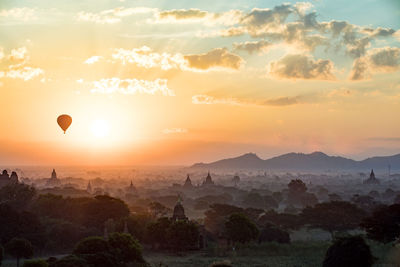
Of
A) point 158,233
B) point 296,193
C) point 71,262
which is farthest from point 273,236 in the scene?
point 296,193

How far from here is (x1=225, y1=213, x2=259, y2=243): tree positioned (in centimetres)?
5009

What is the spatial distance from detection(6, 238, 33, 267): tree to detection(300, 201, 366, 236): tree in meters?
36.5

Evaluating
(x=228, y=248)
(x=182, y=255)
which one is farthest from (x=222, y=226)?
(x=182, y=255)

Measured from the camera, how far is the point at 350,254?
35312 millimetres

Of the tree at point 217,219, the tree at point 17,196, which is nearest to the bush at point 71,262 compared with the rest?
the tree at point 217,219

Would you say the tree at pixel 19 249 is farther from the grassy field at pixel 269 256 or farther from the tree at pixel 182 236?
the tree at pixel 182 236

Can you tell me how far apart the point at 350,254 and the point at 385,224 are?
26.0ft

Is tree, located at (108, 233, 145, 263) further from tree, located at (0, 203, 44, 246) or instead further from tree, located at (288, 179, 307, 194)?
tree, located at (288, 179, 307, 194)

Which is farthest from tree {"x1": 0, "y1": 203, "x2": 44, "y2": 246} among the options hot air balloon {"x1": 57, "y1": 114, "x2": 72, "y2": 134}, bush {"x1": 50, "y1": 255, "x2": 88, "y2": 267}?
bush {"x1": 50, "y1": 255, "x2": 88, "y2": 267}

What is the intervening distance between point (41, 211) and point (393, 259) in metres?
45.1

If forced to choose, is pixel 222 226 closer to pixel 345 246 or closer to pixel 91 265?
pixel 345 246

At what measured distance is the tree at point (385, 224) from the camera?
135ft

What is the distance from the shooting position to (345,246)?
36.1 meters

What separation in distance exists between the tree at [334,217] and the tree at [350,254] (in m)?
24.3
